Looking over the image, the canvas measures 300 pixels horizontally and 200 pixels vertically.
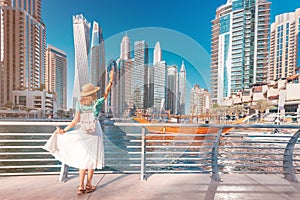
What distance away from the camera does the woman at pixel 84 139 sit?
1.78 meters

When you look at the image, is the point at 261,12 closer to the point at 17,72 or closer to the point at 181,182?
the point at 181,182

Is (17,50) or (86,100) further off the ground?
(17,50)

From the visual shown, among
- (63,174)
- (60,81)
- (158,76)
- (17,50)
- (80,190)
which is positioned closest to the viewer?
(80,190)

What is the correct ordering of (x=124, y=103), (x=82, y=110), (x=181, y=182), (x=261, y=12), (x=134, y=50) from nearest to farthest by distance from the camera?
(x=82, y=110) → (x=181, y=182) → (x=134, y=50) → (x=124, y=103) → (x=261, y=12)

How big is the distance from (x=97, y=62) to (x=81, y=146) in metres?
1.13

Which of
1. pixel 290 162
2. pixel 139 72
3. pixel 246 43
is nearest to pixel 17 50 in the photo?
pixel 139 72

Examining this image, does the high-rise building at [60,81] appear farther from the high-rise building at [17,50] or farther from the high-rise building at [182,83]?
the high-rise building at [17,50]

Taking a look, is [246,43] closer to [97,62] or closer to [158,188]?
[97,62]

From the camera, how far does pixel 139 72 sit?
9.97 ft

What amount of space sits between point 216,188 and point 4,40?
75709 mm

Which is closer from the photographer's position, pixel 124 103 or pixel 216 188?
pixel 216 188

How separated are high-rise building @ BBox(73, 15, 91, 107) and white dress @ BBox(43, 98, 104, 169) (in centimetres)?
26

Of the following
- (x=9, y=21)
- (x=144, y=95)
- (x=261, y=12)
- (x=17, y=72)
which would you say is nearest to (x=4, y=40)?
(x=9, y=21)

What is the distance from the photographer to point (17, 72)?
5278 centimetres
